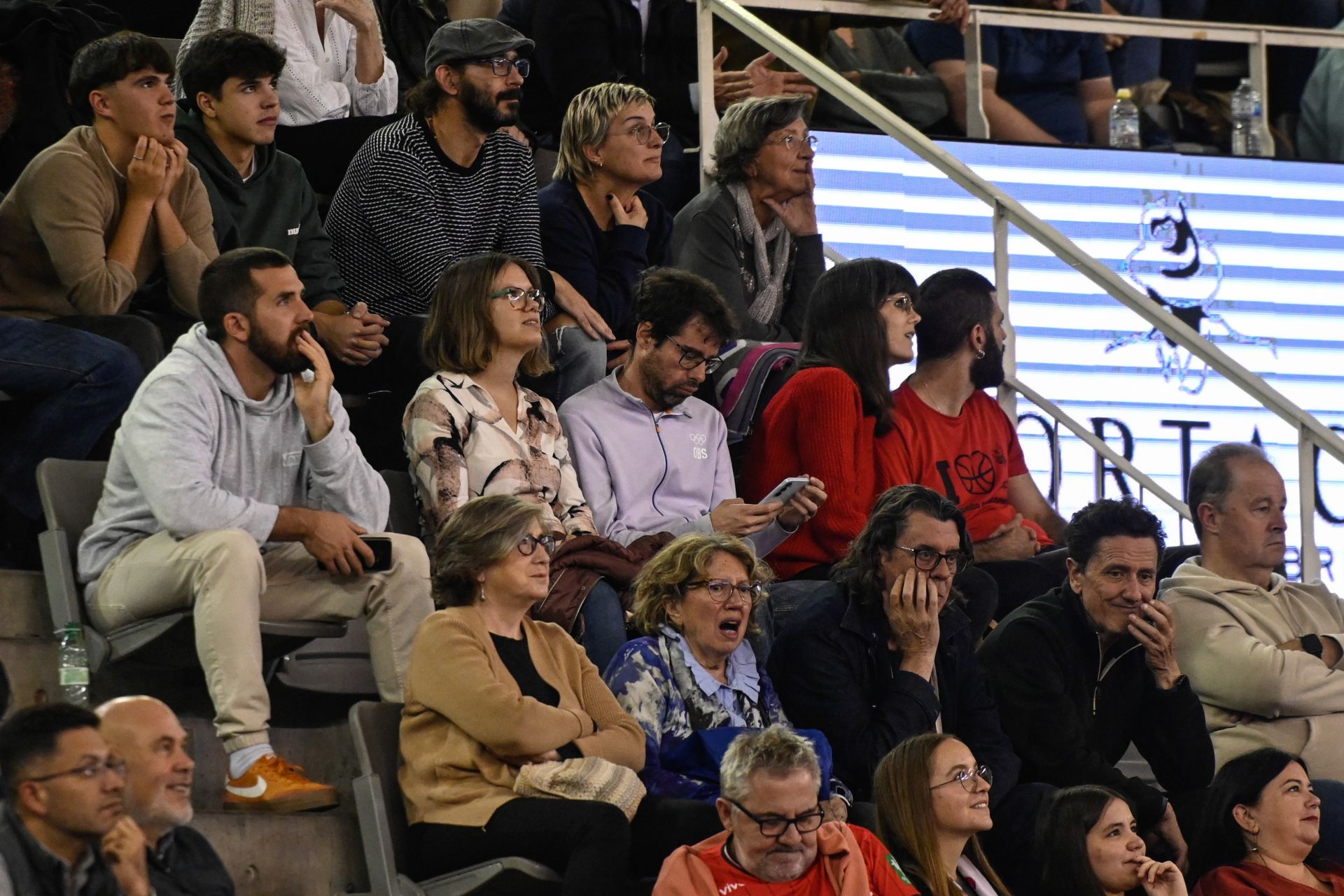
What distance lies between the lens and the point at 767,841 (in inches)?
153

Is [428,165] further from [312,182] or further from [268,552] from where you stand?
[268,552]

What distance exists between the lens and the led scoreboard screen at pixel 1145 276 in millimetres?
7070

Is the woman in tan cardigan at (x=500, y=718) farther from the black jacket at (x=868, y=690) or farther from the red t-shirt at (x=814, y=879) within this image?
the black jacket at (x=868, y=690)

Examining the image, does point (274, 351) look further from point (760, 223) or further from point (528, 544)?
point (760, 223)

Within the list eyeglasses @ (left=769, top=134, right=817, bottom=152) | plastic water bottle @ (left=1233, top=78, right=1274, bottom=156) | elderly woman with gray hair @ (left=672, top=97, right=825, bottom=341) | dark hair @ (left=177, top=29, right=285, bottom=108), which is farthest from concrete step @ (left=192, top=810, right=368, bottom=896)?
plastic water bottle @ (left=1233, top=78, right=1274, bottom=156)

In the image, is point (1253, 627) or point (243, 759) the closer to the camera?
point (243, 759)

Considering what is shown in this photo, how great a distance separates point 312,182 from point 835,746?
2.85 metres

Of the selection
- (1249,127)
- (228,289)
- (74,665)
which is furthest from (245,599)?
(1249,127)

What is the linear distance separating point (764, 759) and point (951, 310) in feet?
7.10

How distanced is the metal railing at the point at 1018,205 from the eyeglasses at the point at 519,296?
1.63m

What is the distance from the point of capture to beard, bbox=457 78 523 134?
5.96 metres

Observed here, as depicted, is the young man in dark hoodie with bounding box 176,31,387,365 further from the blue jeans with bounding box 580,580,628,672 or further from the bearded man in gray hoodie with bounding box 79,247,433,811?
the blue jeans with bounding box 580,580,628,672

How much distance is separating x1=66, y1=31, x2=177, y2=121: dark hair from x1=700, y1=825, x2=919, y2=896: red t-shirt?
253 centimetres

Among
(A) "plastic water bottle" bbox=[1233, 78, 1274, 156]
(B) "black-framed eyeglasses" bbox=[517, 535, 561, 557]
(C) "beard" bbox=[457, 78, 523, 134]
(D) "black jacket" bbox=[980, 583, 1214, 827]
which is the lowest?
(D) "black jacket" bbox=[980, 583, 1214, 827]
